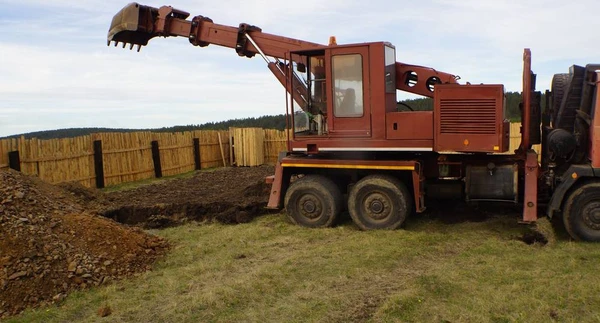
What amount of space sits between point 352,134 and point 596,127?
3.75 metres

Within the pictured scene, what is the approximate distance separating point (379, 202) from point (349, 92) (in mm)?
1983

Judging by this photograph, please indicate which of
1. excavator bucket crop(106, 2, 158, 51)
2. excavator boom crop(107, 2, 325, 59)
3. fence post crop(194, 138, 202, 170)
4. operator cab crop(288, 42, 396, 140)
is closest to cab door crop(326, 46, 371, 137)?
operator cab crop(288, 42, 396, 140)

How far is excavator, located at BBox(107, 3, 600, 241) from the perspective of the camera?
26.9ft

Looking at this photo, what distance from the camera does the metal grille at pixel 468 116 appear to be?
8.30 meters

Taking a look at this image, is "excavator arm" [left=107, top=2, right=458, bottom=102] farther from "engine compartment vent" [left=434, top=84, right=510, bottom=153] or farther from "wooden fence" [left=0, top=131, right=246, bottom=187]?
"wooden fence" [left=0, top=131, right=246, bottom=187]

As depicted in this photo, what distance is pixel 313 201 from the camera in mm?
9516

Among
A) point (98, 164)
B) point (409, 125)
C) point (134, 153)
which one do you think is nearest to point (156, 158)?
point (134, 153)

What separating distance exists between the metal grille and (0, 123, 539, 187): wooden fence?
653 centimetres

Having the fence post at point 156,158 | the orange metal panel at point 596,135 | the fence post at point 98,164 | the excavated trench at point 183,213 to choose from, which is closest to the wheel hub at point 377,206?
the excavated trench at point 183,213

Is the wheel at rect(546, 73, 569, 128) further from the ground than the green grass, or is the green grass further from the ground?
the wheel at rect(546, 73, 569, 128)

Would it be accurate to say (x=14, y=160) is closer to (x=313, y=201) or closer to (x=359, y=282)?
(x=313, y=201)

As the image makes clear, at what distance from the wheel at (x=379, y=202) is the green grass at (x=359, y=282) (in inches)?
10.2

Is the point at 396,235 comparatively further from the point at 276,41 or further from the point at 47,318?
the point at 47,318

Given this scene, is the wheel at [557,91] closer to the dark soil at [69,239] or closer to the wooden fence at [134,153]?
the wooden fence at [134,153]
